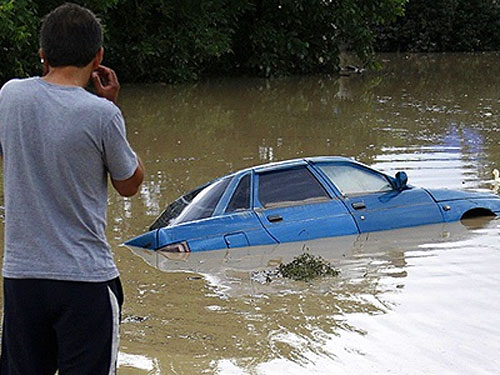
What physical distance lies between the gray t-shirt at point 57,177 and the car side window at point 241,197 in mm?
7026

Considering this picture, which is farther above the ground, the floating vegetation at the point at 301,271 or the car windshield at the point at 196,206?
the car windshield at the point at 196,206

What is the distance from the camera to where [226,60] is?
34.2 meters

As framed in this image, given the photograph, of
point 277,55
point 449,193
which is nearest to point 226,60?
point 277,55

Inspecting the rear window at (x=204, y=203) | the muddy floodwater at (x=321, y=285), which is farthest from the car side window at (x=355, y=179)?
the rear window at (x=204, y=203)

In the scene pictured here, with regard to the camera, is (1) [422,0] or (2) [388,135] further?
(1) [422,0]

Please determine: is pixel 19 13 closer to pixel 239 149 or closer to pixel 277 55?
pixel 239 149

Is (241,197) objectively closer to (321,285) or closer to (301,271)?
(301,271)

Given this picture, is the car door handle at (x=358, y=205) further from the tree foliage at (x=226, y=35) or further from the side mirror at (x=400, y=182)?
the tree foliage at (x=226, y=35)

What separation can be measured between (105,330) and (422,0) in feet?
148

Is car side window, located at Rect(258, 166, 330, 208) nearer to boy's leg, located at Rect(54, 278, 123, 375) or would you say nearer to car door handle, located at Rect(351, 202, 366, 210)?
car door handle, located at Rect(351, 202, 366, 210)

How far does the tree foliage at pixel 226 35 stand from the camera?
98.7ft

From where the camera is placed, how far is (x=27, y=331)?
3.90 metres

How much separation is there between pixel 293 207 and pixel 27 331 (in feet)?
24.4

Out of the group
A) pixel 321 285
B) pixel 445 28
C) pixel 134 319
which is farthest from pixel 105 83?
pixel 445 28
